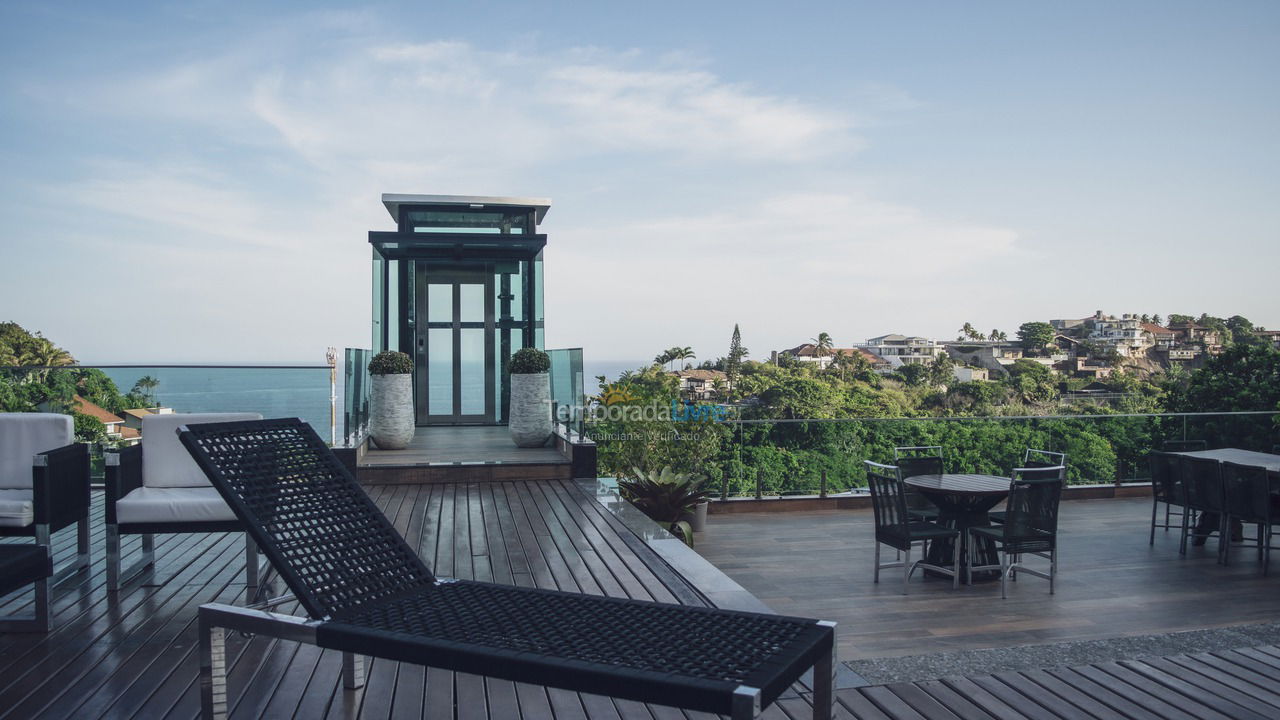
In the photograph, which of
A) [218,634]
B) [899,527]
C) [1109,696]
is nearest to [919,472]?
[899,527]

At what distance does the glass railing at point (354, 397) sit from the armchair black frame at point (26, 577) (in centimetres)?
419

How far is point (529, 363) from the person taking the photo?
8.46m

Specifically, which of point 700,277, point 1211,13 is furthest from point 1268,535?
point 700,277

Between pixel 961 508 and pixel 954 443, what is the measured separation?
12.5 feet

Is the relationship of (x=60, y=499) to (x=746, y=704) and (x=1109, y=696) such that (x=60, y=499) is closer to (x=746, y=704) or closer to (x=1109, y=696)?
(x=746, y=704)

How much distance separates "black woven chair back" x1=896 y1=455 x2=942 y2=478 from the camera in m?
6.93

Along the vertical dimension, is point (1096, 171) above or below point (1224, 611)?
above

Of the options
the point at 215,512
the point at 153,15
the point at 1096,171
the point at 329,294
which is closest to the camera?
the point at 215,512

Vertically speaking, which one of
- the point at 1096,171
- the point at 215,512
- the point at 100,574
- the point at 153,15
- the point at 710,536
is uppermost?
the point at 1096,171

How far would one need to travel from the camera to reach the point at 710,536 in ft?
26.7

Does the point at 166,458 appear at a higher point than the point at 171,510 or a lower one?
higher

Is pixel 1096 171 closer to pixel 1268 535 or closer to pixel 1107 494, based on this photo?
pixel 1107 494

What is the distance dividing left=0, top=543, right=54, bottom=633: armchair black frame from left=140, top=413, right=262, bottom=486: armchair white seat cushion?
0.92 metres

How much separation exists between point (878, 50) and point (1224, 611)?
28486 millimetres
